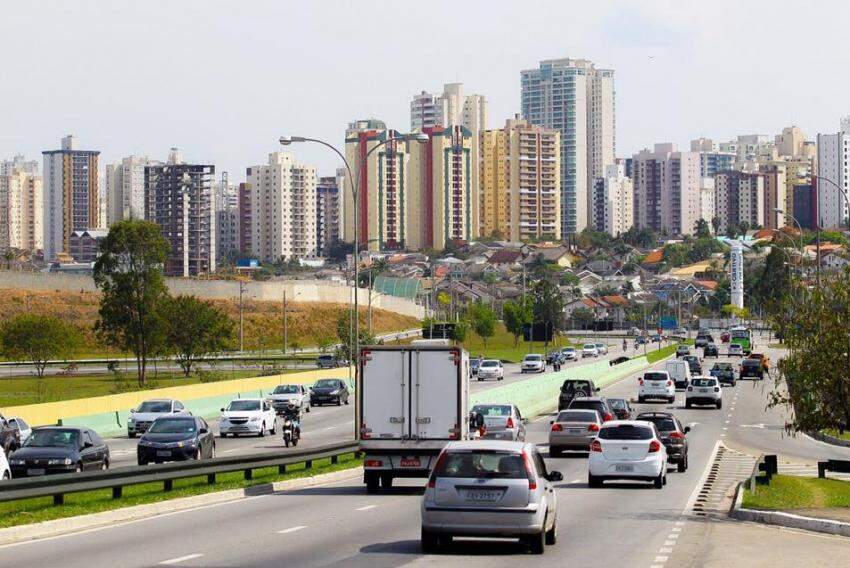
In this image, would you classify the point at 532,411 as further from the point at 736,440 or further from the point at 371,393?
the point at 371,393

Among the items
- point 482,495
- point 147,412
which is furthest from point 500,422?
point 482,495

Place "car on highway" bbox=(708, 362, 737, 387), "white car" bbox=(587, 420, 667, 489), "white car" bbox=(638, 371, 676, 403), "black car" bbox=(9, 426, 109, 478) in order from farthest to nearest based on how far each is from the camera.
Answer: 1. "car on highway" bbox=(708, 362, 737, 387)
2. "white car" bbox=(638, 371, 676, 403)
3. "white car" bbox=(587, 420, 667, 489)
4. "black car" bbox=(9, 426, 109, 478)

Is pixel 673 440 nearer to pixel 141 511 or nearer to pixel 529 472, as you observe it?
pixel 141 511

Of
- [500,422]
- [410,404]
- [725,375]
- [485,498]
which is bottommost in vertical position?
[725,375]

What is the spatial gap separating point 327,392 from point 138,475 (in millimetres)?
48166

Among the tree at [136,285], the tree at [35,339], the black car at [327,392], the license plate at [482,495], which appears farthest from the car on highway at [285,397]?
the license plate at [482,495]

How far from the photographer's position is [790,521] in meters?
23.7

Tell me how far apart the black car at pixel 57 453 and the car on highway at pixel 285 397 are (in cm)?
3222

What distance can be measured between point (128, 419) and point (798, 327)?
107 ft

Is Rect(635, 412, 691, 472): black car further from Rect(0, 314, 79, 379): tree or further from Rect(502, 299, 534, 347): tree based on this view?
Rect(502, 299, 534, 347): tree

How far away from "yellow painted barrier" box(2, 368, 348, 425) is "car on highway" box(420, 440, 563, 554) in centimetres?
3257

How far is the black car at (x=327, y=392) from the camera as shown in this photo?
244ft

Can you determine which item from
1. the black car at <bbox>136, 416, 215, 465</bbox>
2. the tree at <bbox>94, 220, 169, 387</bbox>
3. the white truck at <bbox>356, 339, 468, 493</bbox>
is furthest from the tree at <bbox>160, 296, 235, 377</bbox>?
the white truck at <bbox>356, 339, 468, 493</bbox>

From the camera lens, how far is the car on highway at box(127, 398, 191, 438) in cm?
5234
